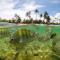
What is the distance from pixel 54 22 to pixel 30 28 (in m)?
0.39

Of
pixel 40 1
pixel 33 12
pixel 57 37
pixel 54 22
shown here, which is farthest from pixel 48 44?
pixel 40 1

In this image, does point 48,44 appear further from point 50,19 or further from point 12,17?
point 12,17

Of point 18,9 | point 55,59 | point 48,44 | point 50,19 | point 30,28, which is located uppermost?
point 18,9

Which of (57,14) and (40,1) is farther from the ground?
(40,1)

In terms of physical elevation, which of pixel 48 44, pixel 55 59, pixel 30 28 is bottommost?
pixel 55 59

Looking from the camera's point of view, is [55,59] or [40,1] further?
[40,1]

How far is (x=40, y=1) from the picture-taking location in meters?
2.33

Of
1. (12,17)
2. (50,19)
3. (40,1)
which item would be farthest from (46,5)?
(12,17)

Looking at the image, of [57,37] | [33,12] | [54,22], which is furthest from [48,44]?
[33,12]

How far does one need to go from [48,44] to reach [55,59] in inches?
9.7

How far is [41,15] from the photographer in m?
2.26

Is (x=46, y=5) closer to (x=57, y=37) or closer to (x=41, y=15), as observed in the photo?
(x=41, y=15)

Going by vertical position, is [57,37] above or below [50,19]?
below

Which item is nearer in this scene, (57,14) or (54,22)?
(54,22)
